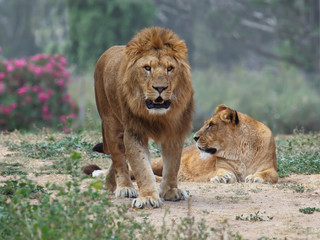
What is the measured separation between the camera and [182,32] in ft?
96.5

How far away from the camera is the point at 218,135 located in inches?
266

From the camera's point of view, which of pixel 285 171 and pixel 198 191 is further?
pixel 285 171

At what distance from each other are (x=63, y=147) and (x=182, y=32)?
22179 mm

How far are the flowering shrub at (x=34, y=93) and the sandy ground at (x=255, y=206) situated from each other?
7178mm

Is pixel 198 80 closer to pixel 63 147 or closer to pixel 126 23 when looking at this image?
pixel 126 23

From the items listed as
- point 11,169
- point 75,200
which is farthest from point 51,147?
point 75,200

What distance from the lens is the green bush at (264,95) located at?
Answer: 19062 mm

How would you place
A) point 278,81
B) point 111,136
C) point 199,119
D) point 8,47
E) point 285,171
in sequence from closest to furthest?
1. point 111,136
2. point 285,171
3. point 199,119
4. point 278,81
5. point 8,47

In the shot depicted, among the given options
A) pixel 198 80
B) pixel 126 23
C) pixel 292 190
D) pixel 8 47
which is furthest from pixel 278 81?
pixel 292 190

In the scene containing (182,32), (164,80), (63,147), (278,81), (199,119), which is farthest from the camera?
(182,32)

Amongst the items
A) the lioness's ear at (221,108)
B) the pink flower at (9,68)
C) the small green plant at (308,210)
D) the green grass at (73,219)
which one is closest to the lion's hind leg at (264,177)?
the lioness's ear at (221,108)

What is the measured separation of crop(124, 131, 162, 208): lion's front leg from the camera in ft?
16.2

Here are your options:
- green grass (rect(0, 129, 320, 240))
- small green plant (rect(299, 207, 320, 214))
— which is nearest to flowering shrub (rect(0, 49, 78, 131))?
green grass (rect(0, 129, 320, 240))

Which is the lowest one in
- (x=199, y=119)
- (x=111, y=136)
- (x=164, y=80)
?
(x=199, y=119)
